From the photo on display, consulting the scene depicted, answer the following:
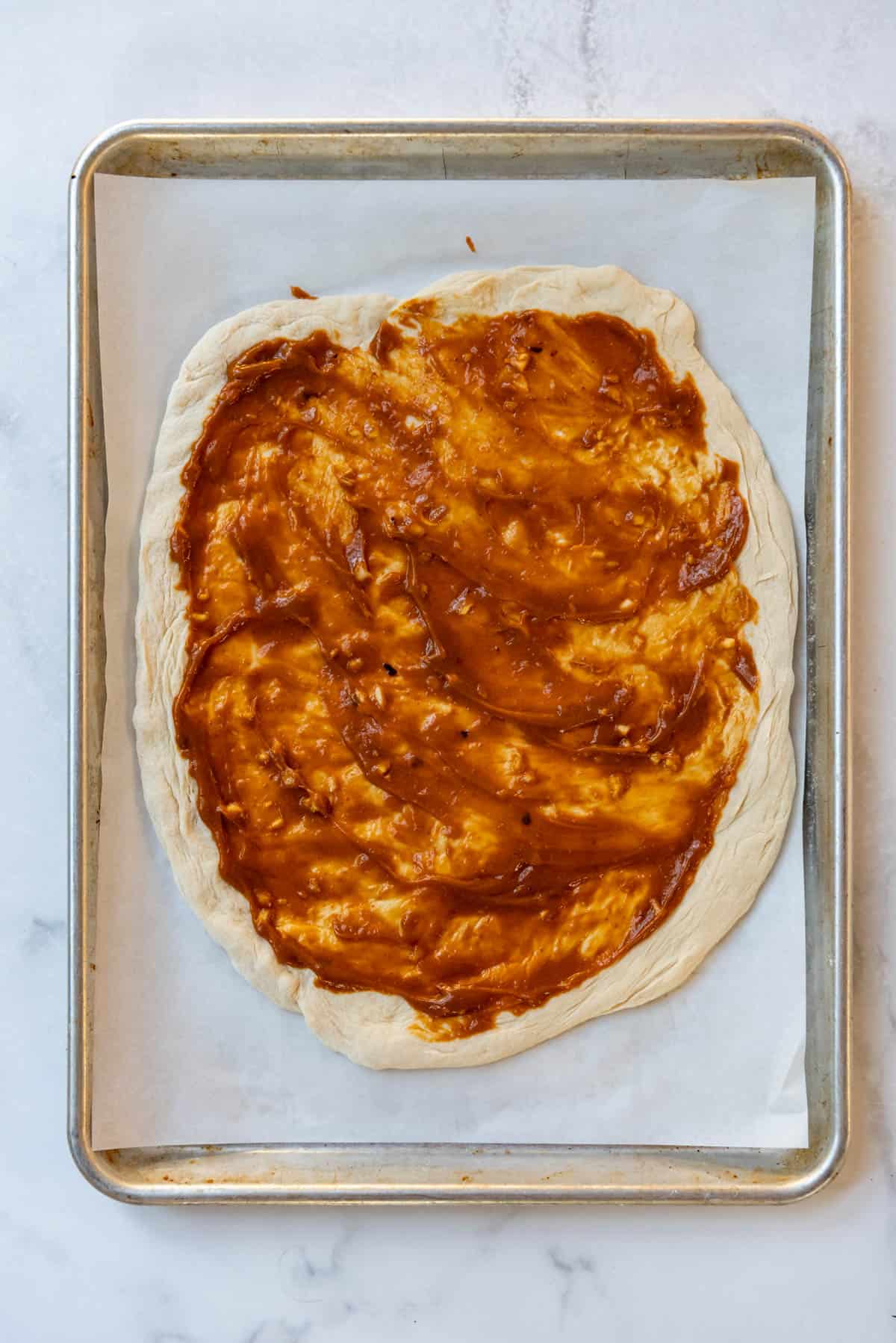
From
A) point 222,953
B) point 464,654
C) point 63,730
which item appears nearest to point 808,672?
point 464,654

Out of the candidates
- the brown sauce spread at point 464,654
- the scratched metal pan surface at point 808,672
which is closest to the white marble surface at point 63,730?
the scratched metal pan surface at point 808,672

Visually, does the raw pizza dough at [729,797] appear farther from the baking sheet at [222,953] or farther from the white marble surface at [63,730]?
the white marble surface at [63,730]

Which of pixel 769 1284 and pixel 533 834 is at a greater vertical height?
pixel 533 834

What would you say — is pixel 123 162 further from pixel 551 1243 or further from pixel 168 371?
pixel 551 1243

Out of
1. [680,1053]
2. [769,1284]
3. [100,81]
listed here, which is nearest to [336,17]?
[100,81]

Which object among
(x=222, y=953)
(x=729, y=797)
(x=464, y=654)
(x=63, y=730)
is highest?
(x=464, y=654)

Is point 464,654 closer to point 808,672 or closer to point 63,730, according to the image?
point 808,672

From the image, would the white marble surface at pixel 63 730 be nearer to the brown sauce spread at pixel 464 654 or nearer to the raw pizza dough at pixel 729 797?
the raw pizza dough at pixel 729 797
